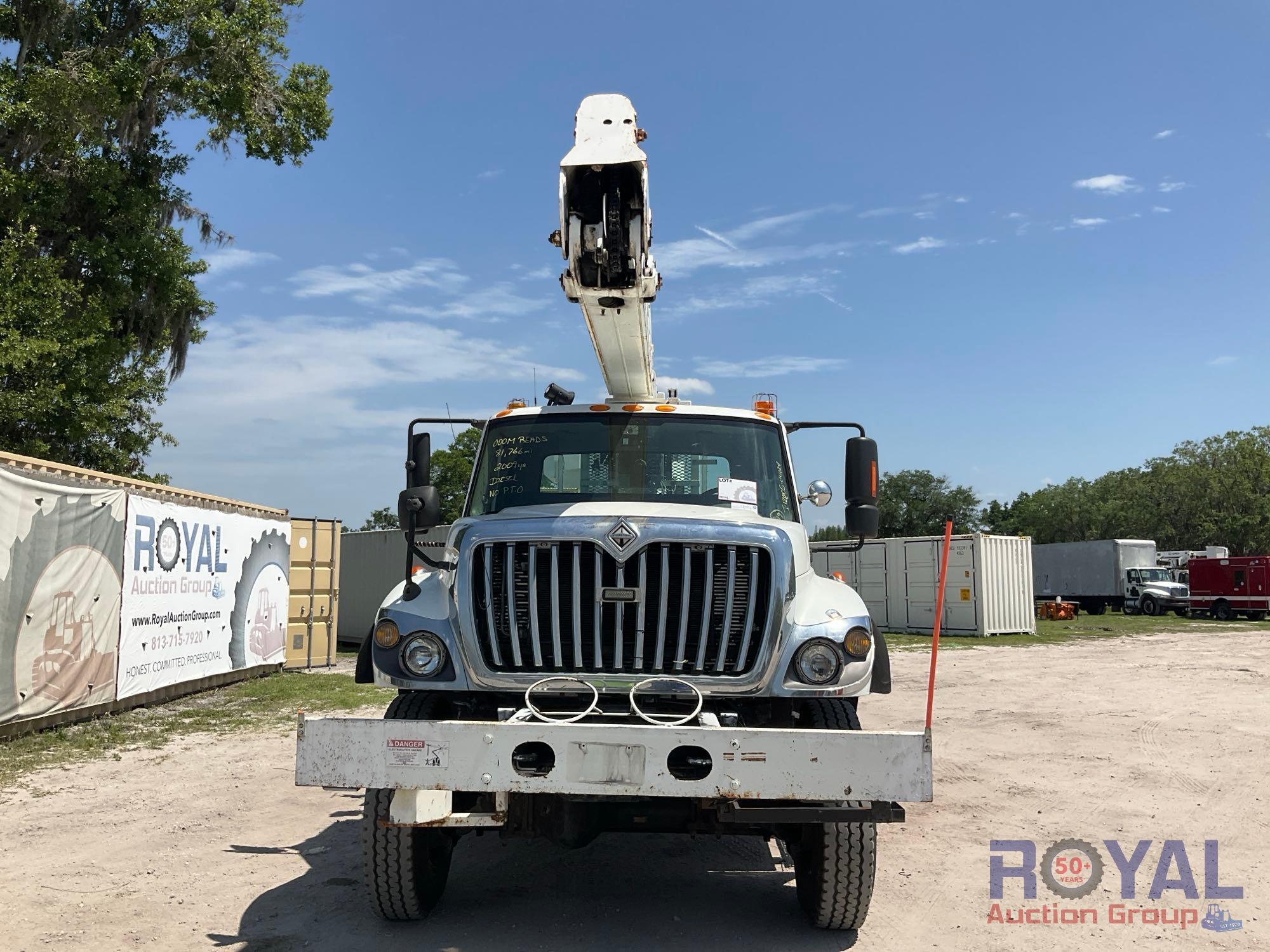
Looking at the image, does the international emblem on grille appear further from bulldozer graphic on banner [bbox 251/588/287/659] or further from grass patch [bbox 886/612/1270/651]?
grass patch [bbox 886/612/1270/651]

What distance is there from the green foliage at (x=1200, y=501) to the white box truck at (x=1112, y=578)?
22.4m

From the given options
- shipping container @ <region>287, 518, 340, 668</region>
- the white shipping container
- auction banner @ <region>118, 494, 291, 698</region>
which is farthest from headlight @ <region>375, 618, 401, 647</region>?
the white shipping container

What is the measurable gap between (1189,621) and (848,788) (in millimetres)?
36001

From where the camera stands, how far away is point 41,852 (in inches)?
222

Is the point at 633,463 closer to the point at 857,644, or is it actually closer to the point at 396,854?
the point at 857,644

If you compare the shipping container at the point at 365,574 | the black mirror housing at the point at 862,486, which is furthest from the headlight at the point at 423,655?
the shipping container at the point at 365,574

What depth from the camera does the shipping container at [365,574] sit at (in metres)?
21.2

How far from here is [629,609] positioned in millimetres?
4199

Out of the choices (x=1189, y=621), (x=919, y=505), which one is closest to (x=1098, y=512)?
(x=919, y=505)

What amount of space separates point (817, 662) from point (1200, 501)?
214 feet

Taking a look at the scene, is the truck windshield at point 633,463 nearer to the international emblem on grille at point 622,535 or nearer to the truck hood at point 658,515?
the truck hood at point 658,515

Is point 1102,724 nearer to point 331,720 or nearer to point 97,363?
point 331,720

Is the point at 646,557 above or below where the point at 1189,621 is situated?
above

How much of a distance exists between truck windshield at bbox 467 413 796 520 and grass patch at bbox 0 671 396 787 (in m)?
5.03
